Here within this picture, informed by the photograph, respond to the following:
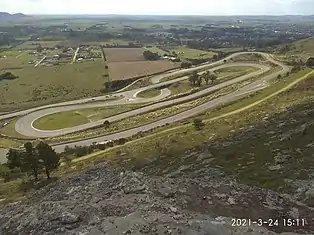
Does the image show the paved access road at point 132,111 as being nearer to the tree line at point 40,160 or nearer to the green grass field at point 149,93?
the green grass field at point 149,93

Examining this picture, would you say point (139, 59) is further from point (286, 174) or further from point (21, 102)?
point (286, 174)

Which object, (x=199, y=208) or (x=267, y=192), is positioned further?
(x=267, y=192)

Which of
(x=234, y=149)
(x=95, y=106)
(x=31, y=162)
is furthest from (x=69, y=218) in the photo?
(x=95, y=106)

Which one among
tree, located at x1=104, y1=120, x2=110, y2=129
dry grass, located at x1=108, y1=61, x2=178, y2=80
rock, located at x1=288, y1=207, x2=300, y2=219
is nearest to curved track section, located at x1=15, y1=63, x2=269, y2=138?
tree, located at x1=104, y1=120, x2=110, y2=129

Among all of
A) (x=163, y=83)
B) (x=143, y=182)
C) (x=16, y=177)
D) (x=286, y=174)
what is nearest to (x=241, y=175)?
(x=286, y=174)

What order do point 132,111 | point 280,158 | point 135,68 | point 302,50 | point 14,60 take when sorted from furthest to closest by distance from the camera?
point 14,60 < point 135,68 < point 302,50 < point 132,111 < point 280,158

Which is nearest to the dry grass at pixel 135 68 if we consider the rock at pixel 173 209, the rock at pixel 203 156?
the rock at pixel 203 156

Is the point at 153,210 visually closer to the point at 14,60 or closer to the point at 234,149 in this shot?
Answer: the point at 234,149
